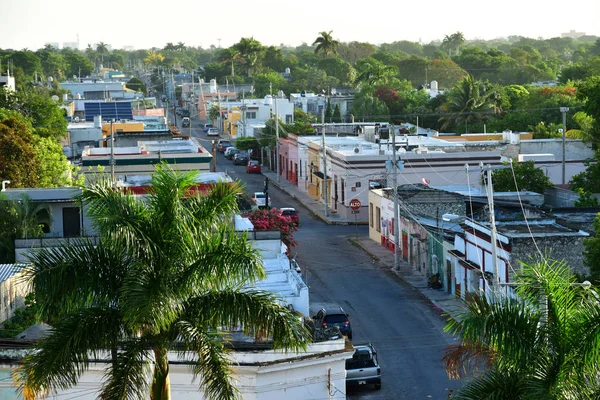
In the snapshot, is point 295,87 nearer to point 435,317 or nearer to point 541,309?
point 435,317

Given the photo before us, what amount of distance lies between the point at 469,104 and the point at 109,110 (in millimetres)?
30139

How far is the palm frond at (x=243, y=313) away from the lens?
49.4ft

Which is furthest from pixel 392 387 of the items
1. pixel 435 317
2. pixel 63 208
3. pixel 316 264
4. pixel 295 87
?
pixel 295 87

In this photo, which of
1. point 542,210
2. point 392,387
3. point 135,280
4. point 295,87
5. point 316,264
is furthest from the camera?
point 295,87

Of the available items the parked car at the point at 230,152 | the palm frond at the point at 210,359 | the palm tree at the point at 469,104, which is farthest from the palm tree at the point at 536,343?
the parked car at the point at 230,152

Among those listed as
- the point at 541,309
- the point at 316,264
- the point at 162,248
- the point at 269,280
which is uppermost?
the point at 162,248

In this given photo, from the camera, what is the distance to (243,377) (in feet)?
67.5

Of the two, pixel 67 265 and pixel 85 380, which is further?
pixel 85 380

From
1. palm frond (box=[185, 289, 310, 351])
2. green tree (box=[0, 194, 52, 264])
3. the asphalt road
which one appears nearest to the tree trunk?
palm frond (box=[185, 289, 310, 351])

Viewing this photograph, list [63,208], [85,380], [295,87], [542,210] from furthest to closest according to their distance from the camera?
1. [295,87]
2. [542,210]
3. [63,208]
4. [85,380]

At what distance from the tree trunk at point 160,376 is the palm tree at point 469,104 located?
75.2m

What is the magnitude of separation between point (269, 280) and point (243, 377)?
782 centimetres

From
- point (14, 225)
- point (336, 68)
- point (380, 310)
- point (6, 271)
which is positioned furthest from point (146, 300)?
point (336, 68)

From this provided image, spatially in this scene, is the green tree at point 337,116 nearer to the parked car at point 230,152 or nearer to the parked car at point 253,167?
the parked car at point 230,152
